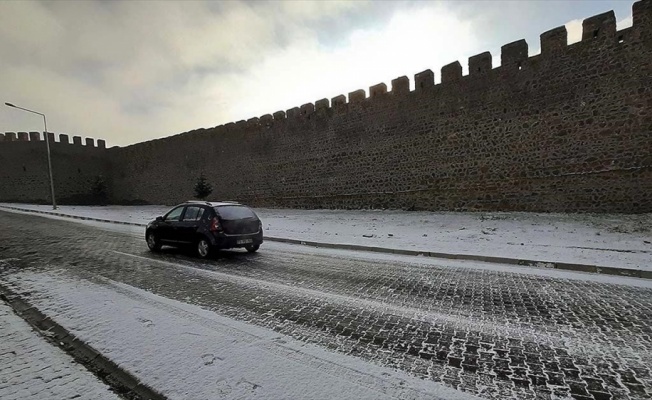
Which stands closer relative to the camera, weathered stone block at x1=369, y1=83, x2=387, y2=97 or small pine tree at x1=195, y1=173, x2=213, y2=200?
weathered stone block at x1=369, y1=83, x2=387, y2=97

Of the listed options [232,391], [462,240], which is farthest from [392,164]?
[232,391]

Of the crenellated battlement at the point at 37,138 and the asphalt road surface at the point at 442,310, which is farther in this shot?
the crenellated battlement at the point at 37,138

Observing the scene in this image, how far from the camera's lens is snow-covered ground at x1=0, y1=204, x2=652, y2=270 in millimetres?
8047

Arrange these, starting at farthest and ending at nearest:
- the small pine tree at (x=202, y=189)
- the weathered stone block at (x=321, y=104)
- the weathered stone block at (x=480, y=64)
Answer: the small pine tree at (x=202, y=189)
the weathered stone block at (x=321, y=104)
the weathered stone block at (x=480, y=64)

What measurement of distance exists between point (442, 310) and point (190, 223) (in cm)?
690

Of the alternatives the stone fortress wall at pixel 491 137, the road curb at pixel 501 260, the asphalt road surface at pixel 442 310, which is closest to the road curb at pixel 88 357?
the asphalt road surface at pixel 442 310

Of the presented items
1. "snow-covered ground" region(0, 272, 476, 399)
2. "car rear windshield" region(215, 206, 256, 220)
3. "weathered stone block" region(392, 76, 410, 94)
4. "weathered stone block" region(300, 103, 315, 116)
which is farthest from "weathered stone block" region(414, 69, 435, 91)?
"snow-covered ground" region(0, 272, 476, 399)

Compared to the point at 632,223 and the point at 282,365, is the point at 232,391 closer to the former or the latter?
the point at 282,365

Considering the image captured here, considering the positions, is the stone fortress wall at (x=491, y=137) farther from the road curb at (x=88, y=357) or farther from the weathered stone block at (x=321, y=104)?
the road curb at (x=88, y=357)

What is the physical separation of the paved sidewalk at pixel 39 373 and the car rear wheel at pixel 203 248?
16.1 feet

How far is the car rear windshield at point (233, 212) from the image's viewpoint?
9.05 m

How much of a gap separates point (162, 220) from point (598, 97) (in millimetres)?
14594

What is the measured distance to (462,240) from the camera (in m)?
10.3

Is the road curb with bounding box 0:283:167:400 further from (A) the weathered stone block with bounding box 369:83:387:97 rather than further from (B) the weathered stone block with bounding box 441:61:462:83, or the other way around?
(A) the weathered stone block with bounding box 369:83:387:97
